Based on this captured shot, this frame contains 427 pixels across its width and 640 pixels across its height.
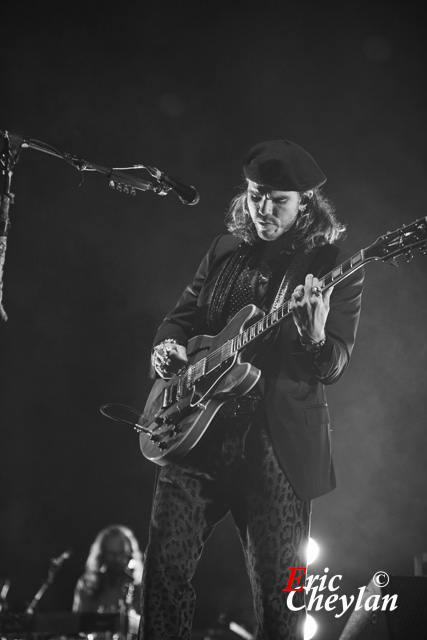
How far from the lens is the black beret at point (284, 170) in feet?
8.50

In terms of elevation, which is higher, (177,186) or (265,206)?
(177,186)

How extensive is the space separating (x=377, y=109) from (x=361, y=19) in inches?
28.4

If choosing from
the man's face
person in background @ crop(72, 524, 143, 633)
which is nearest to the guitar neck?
the man's face

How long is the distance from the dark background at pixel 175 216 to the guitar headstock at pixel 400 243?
225cm

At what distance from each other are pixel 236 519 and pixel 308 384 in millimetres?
537

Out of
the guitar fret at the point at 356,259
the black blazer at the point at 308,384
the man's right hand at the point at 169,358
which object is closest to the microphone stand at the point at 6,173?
the man's right hand at the point at 169,358

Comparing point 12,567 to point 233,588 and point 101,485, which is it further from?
point 233,588

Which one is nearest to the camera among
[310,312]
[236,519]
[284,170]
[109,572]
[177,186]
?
[310,312]

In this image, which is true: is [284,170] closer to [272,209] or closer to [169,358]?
[272,209]

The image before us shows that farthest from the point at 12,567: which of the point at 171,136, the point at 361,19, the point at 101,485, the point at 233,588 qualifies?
the point at 361,19

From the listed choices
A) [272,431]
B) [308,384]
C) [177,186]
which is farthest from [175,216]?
[272,431]

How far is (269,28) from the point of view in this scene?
16.5 ft

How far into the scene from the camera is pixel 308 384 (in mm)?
2381

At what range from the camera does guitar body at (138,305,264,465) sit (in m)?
2.35
